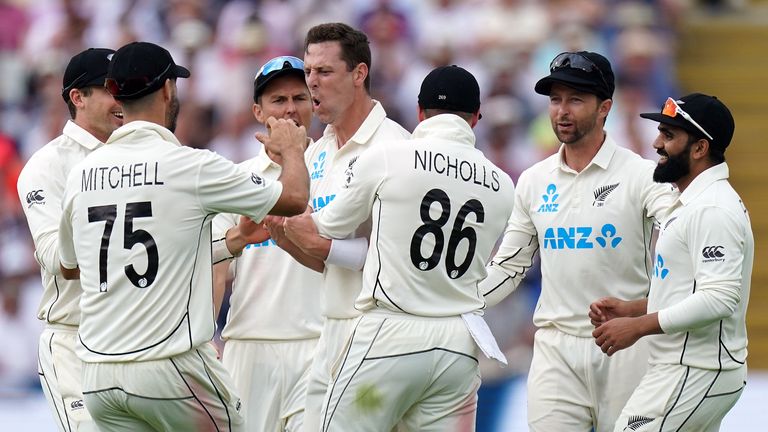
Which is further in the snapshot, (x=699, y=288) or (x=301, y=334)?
(x=301, y=334)

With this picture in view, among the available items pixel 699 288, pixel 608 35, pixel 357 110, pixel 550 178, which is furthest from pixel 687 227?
pixel 608 35

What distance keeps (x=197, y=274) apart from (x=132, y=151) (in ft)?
2.07

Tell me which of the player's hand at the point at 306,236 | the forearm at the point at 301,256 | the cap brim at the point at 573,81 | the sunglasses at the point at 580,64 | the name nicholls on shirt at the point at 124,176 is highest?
the sunglasses at the point at 580,64

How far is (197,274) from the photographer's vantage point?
249 inches

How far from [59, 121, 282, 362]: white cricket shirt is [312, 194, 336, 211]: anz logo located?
1.08 meters

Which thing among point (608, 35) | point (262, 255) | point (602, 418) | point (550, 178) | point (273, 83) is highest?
point (608, 35)

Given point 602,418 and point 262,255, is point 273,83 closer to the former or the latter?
point 262,255

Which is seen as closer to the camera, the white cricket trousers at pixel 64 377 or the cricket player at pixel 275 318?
the white cricket trousers at pixel 64 377

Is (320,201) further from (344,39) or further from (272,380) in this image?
(272,380)

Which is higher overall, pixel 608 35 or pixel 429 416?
pixel 608 35

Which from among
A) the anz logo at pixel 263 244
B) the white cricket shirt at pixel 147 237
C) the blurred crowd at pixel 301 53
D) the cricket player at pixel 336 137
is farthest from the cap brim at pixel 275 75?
the blurred crowd at pixel 301 53

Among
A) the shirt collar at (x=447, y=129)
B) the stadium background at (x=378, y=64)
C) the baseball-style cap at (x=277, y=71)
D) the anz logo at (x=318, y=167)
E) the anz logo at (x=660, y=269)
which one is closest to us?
the shirt collar at (x=447, y=129)

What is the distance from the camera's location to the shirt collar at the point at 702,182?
6.86m

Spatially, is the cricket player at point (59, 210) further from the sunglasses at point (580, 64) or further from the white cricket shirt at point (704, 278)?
the white cricket shirt at point (704, 278)
